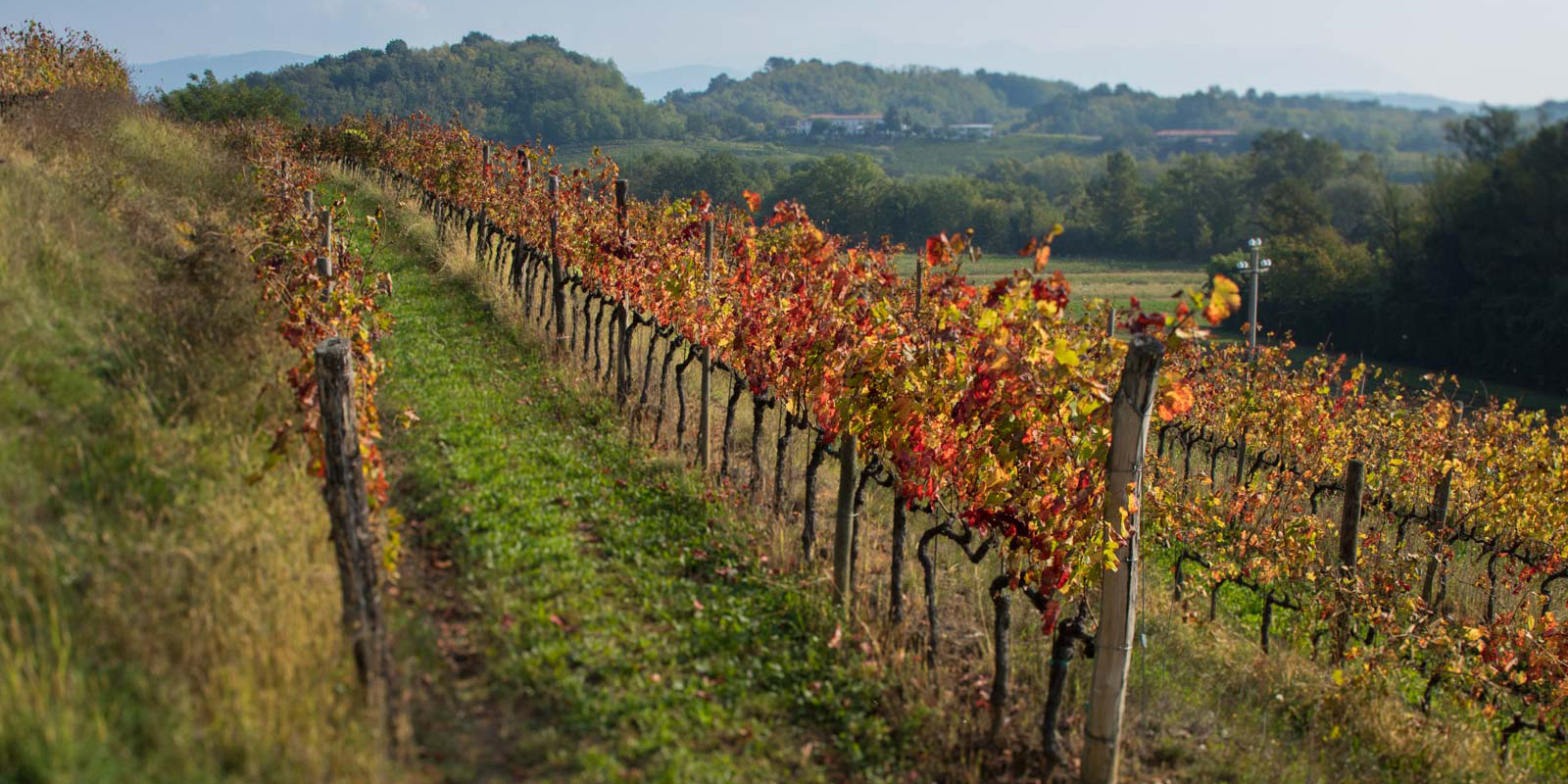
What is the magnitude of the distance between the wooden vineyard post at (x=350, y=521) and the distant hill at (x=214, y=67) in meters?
27.3

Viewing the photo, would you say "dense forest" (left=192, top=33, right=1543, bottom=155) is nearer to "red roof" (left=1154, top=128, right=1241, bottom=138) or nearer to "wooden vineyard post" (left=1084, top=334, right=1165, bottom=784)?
"red roof" (left=1154, top=128, right=1241, bottom=138)

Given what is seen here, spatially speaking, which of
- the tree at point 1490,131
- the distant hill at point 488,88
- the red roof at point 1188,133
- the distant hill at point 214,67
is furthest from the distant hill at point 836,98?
the tree at point 1490,131

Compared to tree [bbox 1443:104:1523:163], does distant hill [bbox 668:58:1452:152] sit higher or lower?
higher

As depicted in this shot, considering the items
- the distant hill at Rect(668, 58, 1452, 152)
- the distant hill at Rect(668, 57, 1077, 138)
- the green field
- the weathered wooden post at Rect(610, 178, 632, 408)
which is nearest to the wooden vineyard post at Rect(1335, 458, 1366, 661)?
the weathered wooden post at Rect(610, 178, 632, 408)

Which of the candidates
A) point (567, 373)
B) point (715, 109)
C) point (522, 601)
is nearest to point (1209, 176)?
point (715, 109)

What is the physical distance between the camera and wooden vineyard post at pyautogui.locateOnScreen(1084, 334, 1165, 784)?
4699 millimetres

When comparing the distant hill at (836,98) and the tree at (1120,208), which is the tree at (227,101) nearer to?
the distant hill at (836,98)

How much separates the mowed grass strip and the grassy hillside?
0.64m

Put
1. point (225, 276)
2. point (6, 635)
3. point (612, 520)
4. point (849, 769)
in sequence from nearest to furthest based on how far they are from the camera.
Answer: point (6, 635), point (849, 769), point (612, 520), point (225, 276)

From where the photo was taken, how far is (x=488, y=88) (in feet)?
135

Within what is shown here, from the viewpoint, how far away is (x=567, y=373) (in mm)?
10336

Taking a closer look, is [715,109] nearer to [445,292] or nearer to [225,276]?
[445,292]

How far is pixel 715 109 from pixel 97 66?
7183 cm

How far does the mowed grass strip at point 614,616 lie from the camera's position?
4.54m
